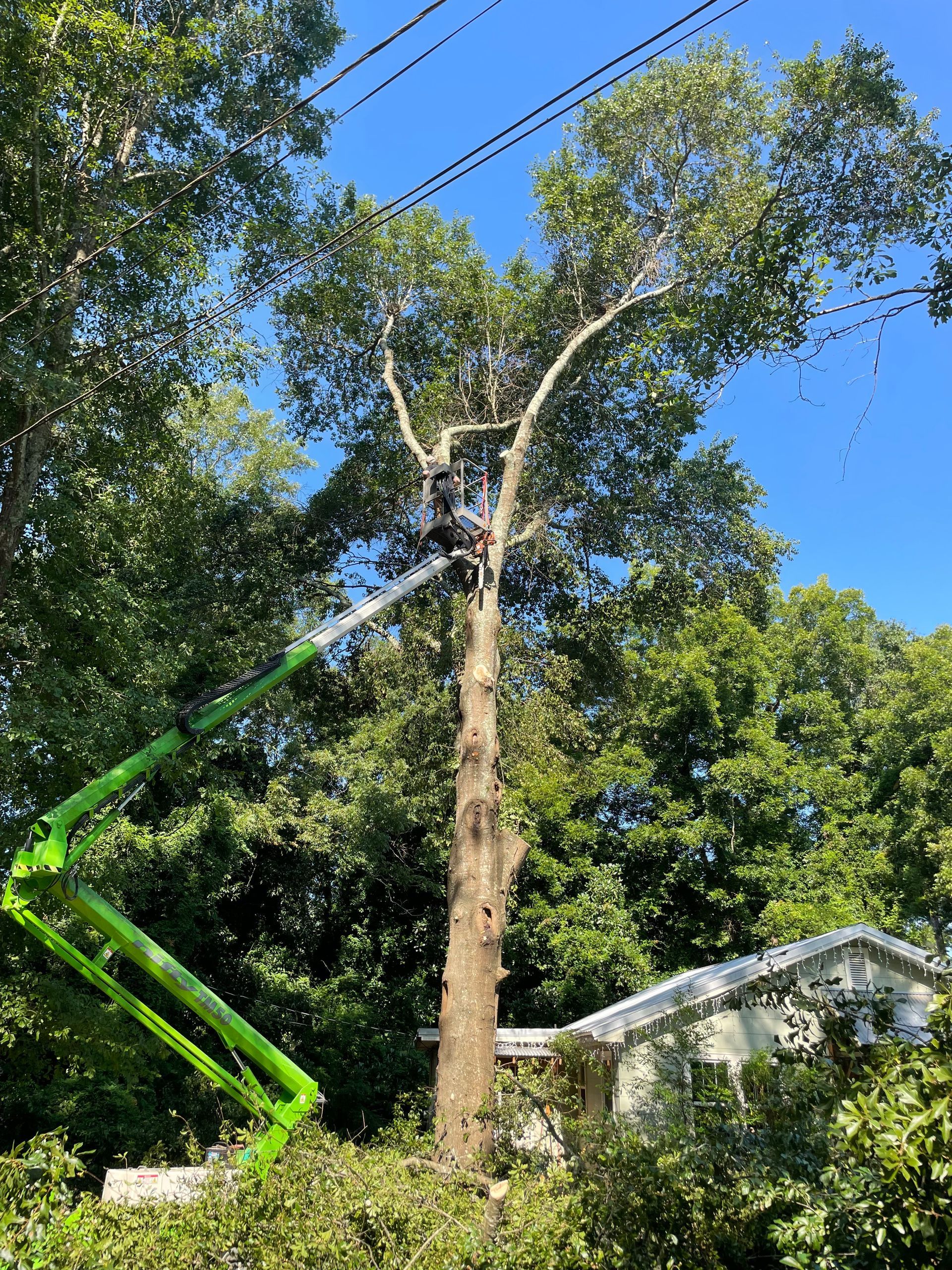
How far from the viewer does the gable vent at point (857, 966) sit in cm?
1195

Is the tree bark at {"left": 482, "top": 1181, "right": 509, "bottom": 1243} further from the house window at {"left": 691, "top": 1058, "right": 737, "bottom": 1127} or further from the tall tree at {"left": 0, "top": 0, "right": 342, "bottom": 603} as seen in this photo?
the tall tree at {"left": 0, "top": 0, "right": 342, "bottom": 603}

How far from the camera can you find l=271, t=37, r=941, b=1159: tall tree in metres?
9.84

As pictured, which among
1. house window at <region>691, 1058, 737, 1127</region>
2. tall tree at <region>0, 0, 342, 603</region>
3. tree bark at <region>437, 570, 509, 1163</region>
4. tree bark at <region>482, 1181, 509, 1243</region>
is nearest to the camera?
tree bark at <region>482, 1181, 509, 1243</region>

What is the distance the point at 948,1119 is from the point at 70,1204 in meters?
3.48

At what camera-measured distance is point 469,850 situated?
306 inches

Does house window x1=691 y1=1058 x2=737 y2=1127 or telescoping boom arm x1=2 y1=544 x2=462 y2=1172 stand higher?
telescoping boom arm x1=2 y1=544 x2=462 y2=1172

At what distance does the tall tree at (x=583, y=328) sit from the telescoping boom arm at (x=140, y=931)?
1940 millimetres

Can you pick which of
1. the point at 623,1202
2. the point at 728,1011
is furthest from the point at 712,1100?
the point at 728,1011

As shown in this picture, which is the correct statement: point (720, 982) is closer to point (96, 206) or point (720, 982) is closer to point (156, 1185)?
point (156, 1185)

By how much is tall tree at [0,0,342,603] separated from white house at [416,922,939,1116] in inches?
373

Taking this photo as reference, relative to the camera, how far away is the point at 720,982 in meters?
11.3

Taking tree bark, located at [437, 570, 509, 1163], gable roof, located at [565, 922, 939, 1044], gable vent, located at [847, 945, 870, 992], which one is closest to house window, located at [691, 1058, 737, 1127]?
tree bark, located at [437, 570, 509, 1163]

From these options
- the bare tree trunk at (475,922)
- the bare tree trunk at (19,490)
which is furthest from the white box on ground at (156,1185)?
the bare tree trunk at (19,490)

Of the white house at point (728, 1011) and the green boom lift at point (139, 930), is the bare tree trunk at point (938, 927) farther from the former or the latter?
the green boom lift at point (139, 930)
